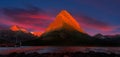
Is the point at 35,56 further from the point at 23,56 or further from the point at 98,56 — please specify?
the point at 98,56

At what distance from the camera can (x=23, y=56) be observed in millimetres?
64812

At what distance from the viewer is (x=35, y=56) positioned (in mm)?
63156

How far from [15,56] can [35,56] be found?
479 cm

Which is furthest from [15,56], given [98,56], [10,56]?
[98,56]

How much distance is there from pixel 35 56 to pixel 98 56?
11.4 metres

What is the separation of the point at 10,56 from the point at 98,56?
52.1ft

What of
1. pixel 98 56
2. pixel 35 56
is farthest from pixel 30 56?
pixel 98 56

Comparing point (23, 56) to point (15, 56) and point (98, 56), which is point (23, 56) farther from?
point (98, 56)

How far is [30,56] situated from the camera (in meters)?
64.2

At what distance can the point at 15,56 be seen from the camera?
6600cm

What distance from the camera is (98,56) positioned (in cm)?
6494

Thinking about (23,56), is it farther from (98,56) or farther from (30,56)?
(98,56)

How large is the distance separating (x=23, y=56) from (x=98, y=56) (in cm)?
1349

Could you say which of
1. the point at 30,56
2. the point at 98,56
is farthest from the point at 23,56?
the point at 98,56
